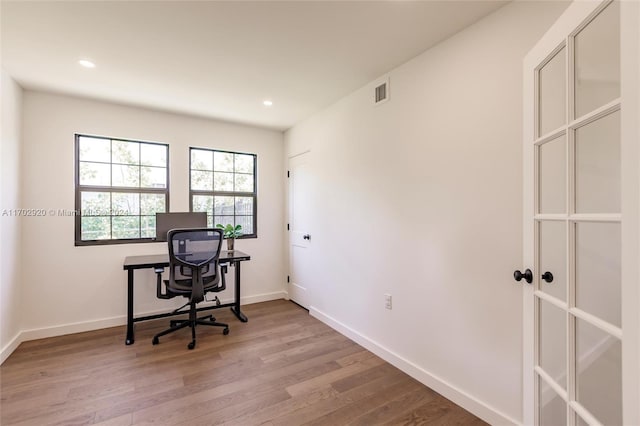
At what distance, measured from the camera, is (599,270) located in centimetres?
107

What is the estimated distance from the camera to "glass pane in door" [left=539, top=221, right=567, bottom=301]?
1185mm

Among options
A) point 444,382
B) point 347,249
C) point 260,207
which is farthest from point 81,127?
point 444,382

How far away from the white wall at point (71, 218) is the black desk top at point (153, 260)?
0.21 metres

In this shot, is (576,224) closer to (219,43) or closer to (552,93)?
(552,93)

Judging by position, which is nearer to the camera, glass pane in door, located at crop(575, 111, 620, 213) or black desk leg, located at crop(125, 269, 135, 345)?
glass pane in door, located at crop(575, 111, 620, 213)

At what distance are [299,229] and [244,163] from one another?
4.15 ft

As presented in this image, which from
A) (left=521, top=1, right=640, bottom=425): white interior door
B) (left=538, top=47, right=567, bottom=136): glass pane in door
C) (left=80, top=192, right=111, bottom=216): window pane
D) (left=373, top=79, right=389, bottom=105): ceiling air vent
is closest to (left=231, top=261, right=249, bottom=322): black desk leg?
(left=80, top=192, right=111, bottom=216): window pane

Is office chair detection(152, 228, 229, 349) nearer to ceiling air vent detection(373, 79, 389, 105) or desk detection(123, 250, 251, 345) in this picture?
desk detection(123, 250, 251, 345)

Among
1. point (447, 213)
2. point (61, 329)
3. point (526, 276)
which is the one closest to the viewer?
point (526, 276)

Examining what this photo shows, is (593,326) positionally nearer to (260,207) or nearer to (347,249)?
(347,249)

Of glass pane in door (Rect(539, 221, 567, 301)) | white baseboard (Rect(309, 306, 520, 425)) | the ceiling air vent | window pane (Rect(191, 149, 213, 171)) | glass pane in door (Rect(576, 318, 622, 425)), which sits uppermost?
the ceiling air vent

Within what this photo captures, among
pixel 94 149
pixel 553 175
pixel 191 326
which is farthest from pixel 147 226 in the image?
pixel 553 175

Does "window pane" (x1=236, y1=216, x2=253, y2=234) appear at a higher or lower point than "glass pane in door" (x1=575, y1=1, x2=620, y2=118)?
lower

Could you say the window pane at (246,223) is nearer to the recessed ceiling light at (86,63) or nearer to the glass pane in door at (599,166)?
the recessed ceiling light at (86,63)
